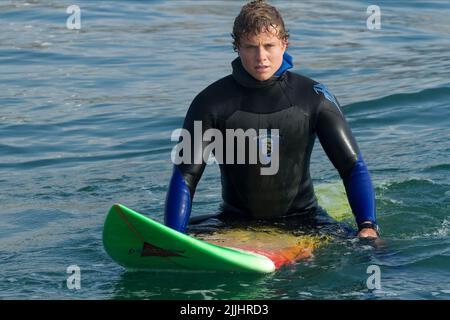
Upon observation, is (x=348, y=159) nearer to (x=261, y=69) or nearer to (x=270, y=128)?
(x=270, y=128)

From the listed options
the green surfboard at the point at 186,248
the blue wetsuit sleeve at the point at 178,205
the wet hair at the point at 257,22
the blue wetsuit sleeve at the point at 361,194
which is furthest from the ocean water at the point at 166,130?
the wet hair at the point at 257,22

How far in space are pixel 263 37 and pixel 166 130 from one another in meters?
4.54

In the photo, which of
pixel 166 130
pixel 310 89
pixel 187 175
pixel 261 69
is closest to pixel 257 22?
pixel 261 69

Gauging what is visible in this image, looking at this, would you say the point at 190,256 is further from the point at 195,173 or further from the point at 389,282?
the point at 389,282

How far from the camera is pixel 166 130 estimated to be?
405 inches

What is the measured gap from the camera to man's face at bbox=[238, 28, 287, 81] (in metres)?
5.85

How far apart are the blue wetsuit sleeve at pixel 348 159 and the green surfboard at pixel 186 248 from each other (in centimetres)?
35

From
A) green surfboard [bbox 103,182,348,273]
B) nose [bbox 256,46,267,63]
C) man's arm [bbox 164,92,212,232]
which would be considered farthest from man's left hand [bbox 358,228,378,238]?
nose [bbox 256,46,267,63]

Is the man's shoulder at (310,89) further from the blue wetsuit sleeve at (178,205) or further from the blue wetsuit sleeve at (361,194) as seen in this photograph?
the blue wetsuit sleeve at (178,205)

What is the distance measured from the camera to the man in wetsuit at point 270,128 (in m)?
5.99

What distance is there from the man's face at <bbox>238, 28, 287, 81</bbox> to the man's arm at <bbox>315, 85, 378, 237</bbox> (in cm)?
36

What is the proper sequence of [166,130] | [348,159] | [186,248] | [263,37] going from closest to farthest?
[186,248] → [263,37] → [348,159] → [166,130]

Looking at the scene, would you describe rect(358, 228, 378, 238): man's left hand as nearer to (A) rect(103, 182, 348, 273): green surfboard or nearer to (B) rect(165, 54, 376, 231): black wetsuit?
(B) rect(165, 54, 376, 231): black wetsuit

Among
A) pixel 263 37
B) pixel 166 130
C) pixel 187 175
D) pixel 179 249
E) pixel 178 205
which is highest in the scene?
pixel 263 37
